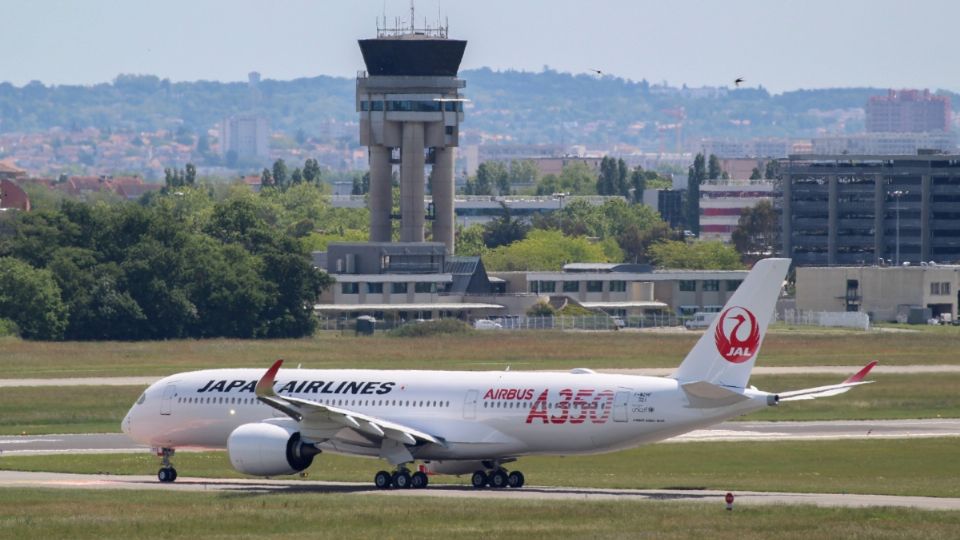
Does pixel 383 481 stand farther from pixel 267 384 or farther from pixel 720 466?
pixel 720 466

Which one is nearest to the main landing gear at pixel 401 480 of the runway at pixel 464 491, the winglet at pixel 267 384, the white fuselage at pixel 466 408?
the runway at pixel 464 491

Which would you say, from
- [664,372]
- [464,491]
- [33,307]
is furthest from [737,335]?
[33,307]

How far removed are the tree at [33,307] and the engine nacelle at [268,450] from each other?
78.3 metres

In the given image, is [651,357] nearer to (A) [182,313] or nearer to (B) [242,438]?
(A) [182,313]

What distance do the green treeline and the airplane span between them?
7520 centimetres

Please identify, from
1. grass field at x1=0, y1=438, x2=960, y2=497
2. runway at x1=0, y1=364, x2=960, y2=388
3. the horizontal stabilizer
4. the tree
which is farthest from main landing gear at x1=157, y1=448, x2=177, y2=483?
the tree

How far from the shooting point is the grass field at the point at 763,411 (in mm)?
86125

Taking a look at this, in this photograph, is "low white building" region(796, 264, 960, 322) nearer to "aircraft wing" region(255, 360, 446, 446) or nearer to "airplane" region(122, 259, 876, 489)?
"airplane" region(122, 259, 876, 489)

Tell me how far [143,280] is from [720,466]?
80994 millimetres

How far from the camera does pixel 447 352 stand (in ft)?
400

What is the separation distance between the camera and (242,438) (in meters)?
57.8

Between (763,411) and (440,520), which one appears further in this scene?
(763,411)

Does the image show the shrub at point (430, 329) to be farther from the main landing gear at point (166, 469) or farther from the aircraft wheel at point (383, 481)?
the aircraft wheel at point (383, 481)

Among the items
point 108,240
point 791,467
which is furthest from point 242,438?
point 108,240
